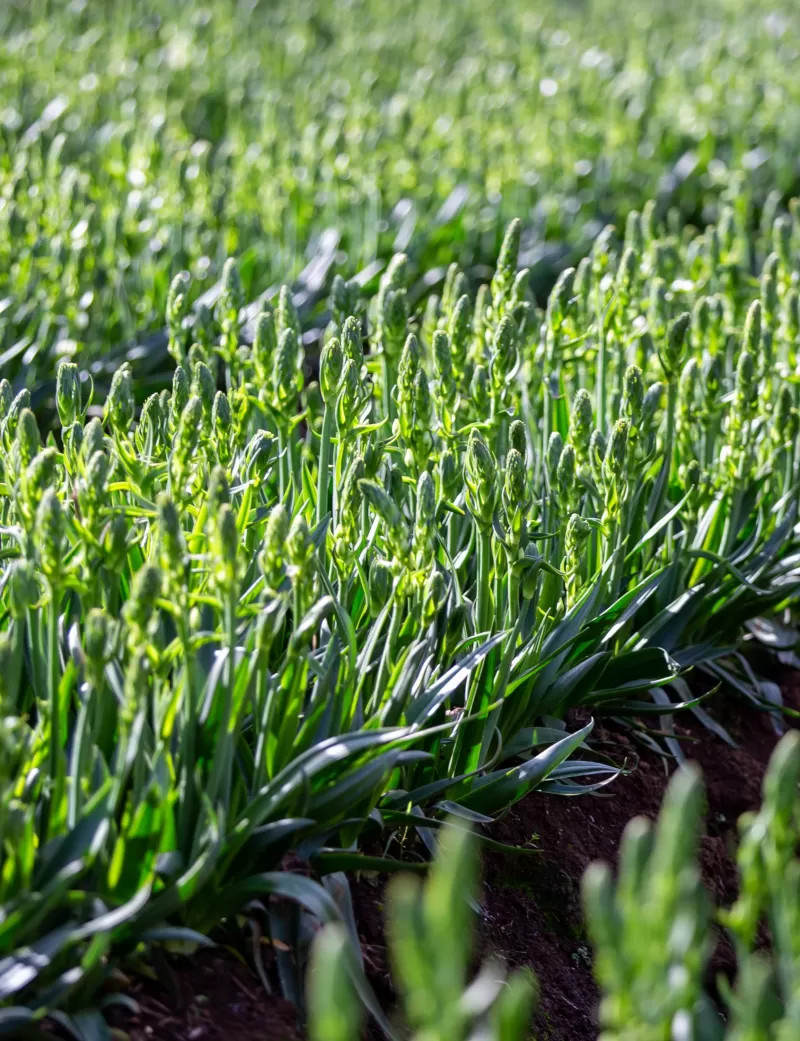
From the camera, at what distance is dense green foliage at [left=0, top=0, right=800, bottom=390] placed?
13.5ft

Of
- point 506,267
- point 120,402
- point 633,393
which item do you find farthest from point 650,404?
point 120,402

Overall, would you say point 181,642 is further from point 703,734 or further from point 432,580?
point 703,734

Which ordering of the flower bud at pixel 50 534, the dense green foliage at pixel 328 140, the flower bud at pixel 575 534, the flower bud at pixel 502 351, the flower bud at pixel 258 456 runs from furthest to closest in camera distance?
1. the dense green foliage at pixel 328 140
2. the flower bud at pixel 502 351
3. the flower bud at pixel 258 456
4. the flower bud at pixel 575 534
5. the flower bud at pixel 50 534

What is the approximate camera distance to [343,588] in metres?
2.31

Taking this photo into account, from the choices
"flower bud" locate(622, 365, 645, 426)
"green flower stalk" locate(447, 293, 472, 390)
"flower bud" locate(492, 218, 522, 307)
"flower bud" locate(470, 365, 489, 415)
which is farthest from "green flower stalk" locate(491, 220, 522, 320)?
"flower bud" locate(622, 365, 645, 426)

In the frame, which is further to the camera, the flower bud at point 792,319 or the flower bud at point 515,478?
the flower bud at point 792,319

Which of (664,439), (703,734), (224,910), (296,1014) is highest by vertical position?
(664,439)

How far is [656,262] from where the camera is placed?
3598mm

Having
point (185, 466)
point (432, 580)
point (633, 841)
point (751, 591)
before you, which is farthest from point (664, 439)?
point (633, 841)

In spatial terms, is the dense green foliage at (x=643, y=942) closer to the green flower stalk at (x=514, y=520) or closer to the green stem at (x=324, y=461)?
the green flower stalk at (x=514, y=520)

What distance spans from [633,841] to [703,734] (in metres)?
1.72

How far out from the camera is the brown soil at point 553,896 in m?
1.85

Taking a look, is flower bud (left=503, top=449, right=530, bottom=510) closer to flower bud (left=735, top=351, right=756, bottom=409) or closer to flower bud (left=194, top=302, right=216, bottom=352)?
flower bud (left=735, top=351, right=756, bottom=409)

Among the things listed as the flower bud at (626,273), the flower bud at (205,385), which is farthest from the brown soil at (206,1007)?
the flower bud at (626,273)
